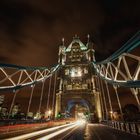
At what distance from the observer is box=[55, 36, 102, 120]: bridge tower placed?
56709mm

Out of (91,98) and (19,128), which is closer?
(19,128)

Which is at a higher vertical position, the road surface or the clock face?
the clock face

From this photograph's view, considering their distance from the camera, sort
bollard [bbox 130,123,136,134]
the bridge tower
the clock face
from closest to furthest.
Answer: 1. bollard [bbox 130,123,136,134]
2. the bridge tower
3. the clock face

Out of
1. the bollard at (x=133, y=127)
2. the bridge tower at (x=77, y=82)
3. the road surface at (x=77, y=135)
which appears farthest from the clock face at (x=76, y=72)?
the bollard at (x=133, y=127)

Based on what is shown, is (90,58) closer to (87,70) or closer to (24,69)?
(87,70)

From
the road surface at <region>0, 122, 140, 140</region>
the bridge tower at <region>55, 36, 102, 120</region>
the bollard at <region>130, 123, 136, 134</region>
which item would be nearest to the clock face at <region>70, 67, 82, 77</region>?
the bridge tower at <region>55, 36, 102, 120</region>

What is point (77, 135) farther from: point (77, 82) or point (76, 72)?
point (76, 72)

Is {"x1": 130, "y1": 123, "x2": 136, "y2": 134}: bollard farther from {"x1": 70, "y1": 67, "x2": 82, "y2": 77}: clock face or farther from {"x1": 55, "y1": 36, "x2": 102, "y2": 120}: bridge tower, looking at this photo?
{"x1": 70, "y1": 67, "x2": 82, "y2": 77}: clock face

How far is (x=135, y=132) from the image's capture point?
14172mm

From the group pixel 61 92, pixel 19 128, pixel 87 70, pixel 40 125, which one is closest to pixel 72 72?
A: pixel 87 70

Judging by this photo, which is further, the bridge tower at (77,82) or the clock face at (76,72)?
the clock face at (76,72)

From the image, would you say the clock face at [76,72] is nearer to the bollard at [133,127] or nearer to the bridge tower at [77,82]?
the bridge tower at [77,82]

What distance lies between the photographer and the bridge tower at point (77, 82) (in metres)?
56.7

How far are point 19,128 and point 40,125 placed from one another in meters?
6.17
